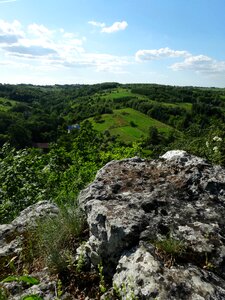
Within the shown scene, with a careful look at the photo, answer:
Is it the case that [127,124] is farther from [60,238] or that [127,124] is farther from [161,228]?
[161,228]

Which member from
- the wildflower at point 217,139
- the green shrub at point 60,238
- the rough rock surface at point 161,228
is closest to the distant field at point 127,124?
the wildflower at point 217,139

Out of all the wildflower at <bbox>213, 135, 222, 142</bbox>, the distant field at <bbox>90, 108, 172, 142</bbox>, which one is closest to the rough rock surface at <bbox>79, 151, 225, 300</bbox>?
the wildflower at <bbox>213, 135, 222, 142</bbox>

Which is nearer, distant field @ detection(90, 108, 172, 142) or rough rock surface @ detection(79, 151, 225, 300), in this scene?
rough rock surface @ detection(79, 151, 225, 300)

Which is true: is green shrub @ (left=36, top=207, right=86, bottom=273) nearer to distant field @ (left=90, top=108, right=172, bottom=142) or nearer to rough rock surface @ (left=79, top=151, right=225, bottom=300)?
rough rock surface @ (left=79, top=151, right=225, bottom=300)

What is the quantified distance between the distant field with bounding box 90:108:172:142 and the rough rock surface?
297 feet

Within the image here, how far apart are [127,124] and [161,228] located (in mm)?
113169

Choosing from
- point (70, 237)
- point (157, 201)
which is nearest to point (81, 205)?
point (70, 237)

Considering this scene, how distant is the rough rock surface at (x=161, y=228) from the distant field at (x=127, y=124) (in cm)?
9064

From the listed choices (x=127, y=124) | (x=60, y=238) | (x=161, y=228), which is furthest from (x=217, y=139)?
(x=127, y=124)

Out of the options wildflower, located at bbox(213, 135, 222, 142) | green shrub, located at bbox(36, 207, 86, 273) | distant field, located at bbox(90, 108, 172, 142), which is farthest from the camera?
distant field, located at bbox(90, 108, 172, 142)

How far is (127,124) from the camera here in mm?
116938

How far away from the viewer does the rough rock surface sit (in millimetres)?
3502

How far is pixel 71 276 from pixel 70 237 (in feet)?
2.57

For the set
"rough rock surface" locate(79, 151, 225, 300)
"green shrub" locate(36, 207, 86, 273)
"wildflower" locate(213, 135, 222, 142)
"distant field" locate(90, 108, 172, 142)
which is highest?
"rough rock surface" locate(79, 151, 225, 300)
